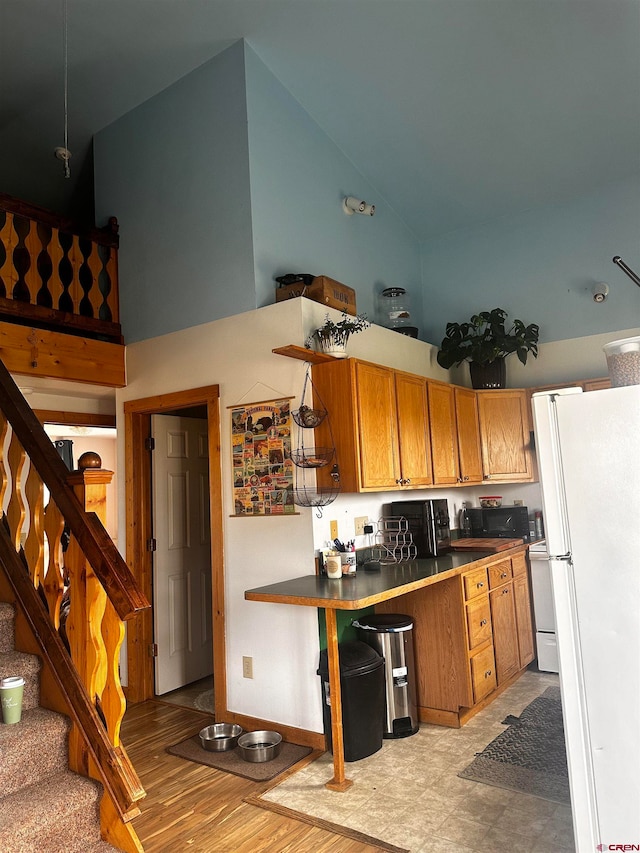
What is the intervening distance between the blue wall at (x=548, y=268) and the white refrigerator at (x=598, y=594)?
3435mm

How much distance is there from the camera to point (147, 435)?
4.61 meters

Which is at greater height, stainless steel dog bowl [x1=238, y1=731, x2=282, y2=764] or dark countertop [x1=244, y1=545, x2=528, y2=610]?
dark countertop [x1=244, y1=545, x2=528, y2=610]

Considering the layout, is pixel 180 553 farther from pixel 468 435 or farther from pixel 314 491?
pixel 468 435

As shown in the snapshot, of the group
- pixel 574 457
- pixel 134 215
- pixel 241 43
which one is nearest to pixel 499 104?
pixel 241 43

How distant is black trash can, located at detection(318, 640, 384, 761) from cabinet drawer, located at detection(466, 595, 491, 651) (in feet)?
2.24

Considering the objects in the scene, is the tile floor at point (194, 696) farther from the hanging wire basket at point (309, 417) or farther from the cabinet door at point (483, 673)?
the hanging wire basket at point (309, 417)

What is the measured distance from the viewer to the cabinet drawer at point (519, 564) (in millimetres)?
4590

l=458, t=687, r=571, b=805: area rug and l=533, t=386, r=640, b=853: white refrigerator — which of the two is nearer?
l=533, t=386, r=640, b=853: white refrigerator

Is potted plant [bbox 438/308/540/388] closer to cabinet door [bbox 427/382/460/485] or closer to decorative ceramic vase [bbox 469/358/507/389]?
decorative ceramic vase [bbox 469/358/507/389]

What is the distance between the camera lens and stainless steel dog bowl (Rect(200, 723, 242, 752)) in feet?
11.2

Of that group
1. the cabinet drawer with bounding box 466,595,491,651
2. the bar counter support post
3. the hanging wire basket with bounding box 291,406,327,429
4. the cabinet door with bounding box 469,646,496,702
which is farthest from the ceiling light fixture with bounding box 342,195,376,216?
the cabinet door with bounding box 469,646,496,702

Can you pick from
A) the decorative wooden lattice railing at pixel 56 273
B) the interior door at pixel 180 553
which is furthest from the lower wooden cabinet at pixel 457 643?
the decorative wooden lattice railing at pixel 56 273

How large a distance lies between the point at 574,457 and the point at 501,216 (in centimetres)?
411

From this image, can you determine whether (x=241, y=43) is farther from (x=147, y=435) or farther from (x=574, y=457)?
(x=574, y=457)
